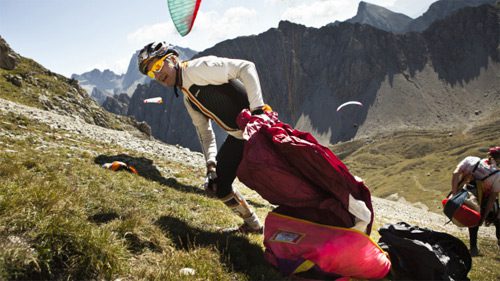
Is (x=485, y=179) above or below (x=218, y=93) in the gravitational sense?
below

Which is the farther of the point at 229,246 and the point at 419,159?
the point at 419,159

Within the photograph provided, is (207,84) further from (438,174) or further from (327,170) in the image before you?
(438,174)

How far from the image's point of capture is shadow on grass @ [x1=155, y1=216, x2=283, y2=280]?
4.67 meters

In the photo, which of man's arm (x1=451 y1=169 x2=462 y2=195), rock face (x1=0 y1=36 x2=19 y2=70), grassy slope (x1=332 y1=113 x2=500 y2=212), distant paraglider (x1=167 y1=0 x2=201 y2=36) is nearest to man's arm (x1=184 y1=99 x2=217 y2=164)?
distant paraglider (x1=167 y1=0 x2=201 y2=36)

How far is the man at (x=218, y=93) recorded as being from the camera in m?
6.61

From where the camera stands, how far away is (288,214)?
16.7 ft

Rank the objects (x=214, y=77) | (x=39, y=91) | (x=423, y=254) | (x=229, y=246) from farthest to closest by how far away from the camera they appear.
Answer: (x=39, y=91), (x=214, y=77), (x=229, y=246), (x=423, y=254)

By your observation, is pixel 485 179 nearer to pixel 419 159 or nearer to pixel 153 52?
pixel 153 52

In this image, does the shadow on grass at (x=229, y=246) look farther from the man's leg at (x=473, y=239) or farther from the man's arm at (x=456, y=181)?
the man's leg at (x=473, y=239)

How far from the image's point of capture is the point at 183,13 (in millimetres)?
10195

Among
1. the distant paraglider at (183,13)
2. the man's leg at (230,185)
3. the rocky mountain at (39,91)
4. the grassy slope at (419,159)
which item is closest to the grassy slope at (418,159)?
the grassy slope at (419,159)

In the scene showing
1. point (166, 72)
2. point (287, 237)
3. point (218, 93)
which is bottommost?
point (287, 237)

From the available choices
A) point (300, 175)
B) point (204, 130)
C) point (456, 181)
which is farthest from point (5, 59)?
point (456, 181)

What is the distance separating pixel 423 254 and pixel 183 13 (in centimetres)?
912
